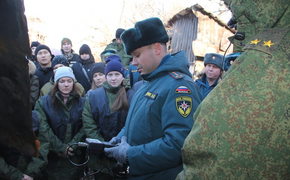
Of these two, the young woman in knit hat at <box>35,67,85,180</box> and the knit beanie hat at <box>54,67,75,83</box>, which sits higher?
the knit beanie hat at <box>54,67,75,83</box>

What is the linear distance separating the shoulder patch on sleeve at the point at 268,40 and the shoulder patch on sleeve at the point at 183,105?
84 centimetres

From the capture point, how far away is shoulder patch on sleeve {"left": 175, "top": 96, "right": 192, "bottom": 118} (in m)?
1.93

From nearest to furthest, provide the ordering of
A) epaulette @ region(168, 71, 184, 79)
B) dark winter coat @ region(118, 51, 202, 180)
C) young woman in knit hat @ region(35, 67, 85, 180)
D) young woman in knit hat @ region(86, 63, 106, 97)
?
1. dark winter coat @ region(118, 51, 202, 180)
2. epaulette @ region(168, 71, 184, 79)
3. young woman in knit hat @ region(35, 67, 85, 180)
4. young woman in knit hat @ region(86, 63, 106, 97)

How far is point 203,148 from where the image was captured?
116 centimetres

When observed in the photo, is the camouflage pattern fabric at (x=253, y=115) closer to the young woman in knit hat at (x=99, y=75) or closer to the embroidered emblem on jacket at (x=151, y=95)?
the embroidered emblem on jacket at (x=151, y=95)

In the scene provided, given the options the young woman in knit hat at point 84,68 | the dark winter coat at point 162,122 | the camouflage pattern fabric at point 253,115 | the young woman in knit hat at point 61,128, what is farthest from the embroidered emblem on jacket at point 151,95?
the young woman in knit hat at point 84,68

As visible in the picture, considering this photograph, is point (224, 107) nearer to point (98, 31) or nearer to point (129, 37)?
point (129, 37)

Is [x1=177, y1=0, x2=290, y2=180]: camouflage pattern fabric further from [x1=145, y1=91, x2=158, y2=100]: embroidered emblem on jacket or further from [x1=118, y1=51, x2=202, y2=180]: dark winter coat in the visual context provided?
[x1=145, y1=91, x2=158, y2=100]: embroidered emblem on jacket

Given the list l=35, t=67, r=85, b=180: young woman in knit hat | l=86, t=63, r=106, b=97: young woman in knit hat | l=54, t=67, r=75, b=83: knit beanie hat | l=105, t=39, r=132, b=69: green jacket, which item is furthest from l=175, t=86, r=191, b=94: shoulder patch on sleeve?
l=105, t=39, r=132, b=69: green jacket

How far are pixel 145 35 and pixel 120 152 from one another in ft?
3.67

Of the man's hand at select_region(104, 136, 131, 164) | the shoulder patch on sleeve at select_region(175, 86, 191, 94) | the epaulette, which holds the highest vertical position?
the epaulette

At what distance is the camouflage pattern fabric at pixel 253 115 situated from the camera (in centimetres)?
108

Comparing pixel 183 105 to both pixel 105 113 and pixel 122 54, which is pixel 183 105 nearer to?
Answer: pixel 105 113

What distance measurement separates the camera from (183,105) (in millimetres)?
1957
